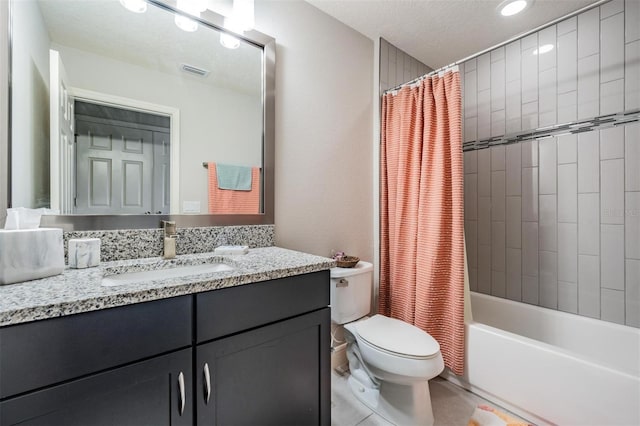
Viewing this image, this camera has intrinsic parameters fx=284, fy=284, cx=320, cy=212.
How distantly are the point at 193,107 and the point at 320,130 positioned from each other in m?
0.76

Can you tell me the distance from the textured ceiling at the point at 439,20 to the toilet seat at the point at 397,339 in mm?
1905

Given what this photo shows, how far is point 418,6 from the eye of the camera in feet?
5.74

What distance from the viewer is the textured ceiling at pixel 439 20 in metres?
1.74

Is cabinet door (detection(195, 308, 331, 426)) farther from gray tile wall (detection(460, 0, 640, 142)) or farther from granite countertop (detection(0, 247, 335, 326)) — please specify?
gray tile wall (detection(460, 0, 640, 142))

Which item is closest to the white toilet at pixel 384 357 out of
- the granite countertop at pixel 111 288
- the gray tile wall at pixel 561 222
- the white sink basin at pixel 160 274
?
the granite countertop at pixel 111 288

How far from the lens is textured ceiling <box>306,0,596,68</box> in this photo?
174 cm

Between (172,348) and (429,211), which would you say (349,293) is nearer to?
(429,211)

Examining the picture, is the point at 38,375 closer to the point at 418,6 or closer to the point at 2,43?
the point at 2,43

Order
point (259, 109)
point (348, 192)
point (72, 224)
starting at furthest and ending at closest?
point (348, 192), point (259, 109), point (72, 224)

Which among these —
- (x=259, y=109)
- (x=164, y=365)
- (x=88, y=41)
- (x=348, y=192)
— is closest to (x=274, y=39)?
(x=259, y=109)

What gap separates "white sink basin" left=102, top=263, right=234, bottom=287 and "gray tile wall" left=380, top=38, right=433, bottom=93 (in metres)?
1.72

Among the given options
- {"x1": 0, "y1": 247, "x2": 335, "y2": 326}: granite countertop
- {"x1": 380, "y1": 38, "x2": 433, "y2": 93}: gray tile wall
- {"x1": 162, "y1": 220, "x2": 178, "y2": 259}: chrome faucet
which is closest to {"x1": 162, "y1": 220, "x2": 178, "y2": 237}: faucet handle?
{"x1": 162, "y1": 220, "x2": 178, "y2": 259}: chrome faucet

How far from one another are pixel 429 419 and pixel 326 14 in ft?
7.80

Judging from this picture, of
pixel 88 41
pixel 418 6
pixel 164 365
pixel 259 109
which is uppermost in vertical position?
pixel 418 6
